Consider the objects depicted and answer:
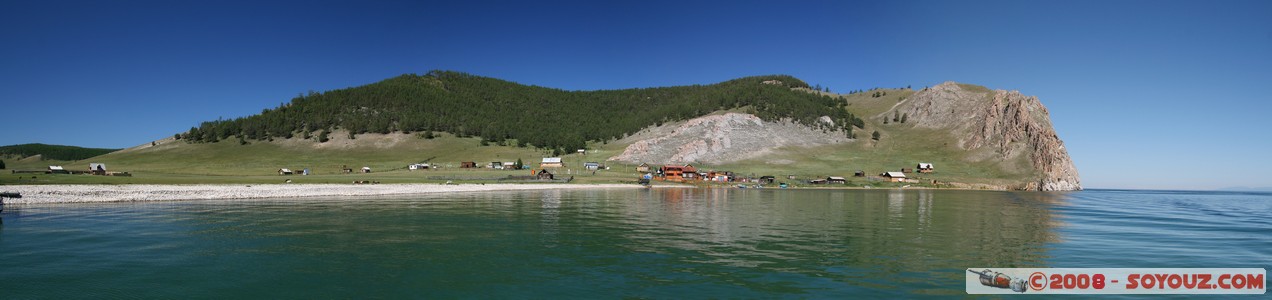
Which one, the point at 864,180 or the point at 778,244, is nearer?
the point at 778,244

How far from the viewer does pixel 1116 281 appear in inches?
840

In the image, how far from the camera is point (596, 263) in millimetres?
24359

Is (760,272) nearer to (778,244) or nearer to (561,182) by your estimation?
(778,244)

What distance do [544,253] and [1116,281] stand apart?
23.7 meters

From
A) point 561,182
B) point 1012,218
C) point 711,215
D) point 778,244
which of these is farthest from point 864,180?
point 778,244

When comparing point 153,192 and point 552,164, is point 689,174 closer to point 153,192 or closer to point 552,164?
point 552,164

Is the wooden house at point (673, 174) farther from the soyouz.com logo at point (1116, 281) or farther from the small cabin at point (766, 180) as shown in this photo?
the soyouz.com logo at point (1116, 281)

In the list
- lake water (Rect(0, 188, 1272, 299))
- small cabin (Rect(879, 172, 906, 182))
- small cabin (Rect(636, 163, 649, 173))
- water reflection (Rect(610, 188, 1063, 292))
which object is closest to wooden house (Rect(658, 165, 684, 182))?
small cabin (Rect(636, 163, 649, 173))

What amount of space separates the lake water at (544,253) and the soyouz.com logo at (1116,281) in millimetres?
1341

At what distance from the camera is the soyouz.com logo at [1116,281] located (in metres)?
19.7

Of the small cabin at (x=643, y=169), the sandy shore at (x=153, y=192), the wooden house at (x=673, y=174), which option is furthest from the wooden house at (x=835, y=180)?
the sandy shore at (x=153, y=192)

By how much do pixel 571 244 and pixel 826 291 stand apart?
1523 centimetres

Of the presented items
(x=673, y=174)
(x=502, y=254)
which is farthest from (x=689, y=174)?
(x=502, y=254)

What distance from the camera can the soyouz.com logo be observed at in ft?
64.6
